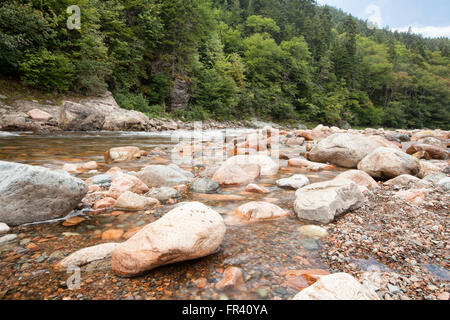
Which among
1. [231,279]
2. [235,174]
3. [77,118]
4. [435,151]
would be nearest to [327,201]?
[231,279]

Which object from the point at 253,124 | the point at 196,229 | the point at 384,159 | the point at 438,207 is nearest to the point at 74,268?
the point at 196,229

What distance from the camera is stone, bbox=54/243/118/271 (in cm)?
148

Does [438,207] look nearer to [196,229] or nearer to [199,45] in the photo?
[196,229]

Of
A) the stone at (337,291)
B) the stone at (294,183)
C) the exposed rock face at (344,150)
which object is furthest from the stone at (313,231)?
the exposed rock face at (344,150)

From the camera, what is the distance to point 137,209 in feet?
8.17

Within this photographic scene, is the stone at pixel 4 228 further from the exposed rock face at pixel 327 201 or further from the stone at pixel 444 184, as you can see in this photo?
the stone at pixel 444 184

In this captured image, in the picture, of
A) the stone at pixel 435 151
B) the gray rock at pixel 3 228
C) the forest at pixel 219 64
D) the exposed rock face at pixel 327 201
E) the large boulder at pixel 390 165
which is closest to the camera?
the gray rock at pixel 3 228

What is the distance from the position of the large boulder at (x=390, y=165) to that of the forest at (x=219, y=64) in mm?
15443

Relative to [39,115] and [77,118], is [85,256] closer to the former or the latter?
[77,118]

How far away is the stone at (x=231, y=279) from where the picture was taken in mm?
1329

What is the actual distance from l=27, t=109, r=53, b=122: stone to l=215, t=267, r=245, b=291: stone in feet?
41.1

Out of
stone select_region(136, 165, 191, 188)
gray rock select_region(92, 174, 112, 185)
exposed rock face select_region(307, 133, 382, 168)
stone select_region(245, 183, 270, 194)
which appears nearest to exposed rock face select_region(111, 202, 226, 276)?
stone select_region(245, 183, 270, 194)

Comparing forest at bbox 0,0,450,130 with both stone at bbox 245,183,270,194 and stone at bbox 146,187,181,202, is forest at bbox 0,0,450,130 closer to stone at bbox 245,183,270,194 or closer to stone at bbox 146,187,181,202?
stone at bbox 146,187,181,202

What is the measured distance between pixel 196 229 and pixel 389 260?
1.38 m
